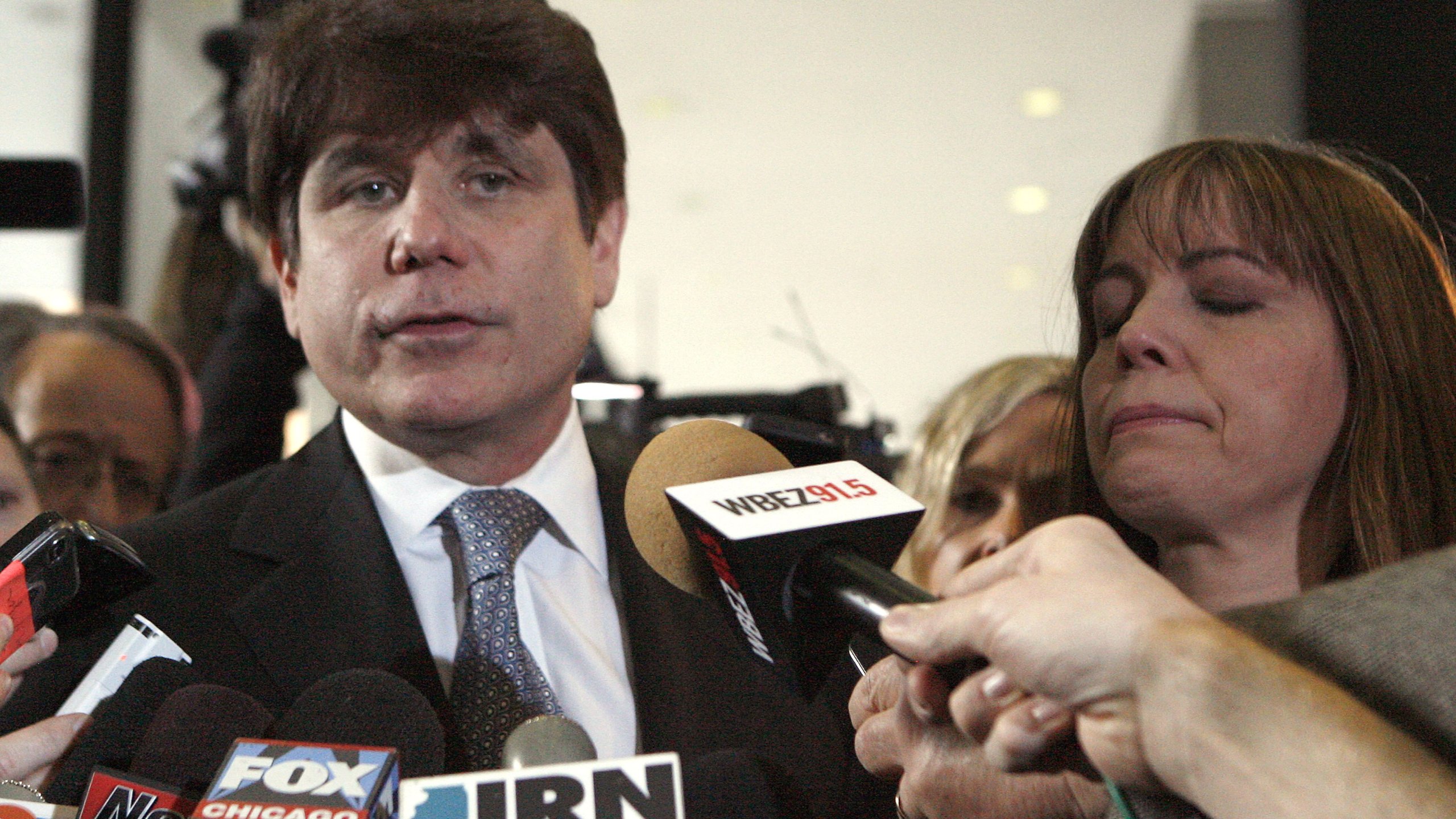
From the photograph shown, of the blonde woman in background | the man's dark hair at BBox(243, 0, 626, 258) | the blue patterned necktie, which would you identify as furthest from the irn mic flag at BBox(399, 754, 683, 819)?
the blonde woman in background

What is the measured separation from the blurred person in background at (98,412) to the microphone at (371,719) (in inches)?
47.6

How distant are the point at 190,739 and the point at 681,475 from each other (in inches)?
17.1

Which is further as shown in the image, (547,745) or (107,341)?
(107,341)

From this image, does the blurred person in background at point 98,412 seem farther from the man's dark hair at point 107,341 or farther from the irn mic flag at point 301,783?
the irn mic flag at point 301,783

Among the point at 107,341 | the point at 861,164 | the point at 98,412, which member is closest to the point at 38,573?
the point at 98,412

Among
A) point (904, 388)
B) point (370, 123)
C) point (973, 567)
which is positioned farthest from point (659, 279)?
point (973, 567)

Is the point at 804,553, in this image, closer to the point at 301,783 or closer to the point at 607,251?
the point at 301,783

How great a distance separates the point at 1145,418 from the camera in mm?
1248

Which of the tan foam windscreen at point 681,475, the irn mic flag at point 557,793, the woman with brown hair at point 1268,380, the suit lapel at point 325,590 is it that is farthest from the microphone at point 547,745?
the suit lapel at point 325,590

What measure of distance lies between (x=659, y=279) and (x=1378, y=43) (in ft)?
18.9

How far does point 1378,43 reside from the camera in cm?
287

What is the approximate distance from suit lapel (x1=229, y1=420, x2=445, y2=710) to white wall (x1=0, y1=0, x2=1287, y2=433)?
3.58m

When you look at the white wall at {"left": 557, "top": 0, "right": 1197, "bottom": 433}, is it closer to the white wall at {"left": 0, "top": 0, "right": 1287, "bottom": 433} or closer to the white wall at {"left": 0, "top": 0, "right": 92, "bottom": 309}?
the white wall at {"left": 0, "top": 0, "right": 1287, "bottom": 433}

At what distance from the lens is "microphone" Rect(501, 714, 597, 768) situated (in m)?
0.91
